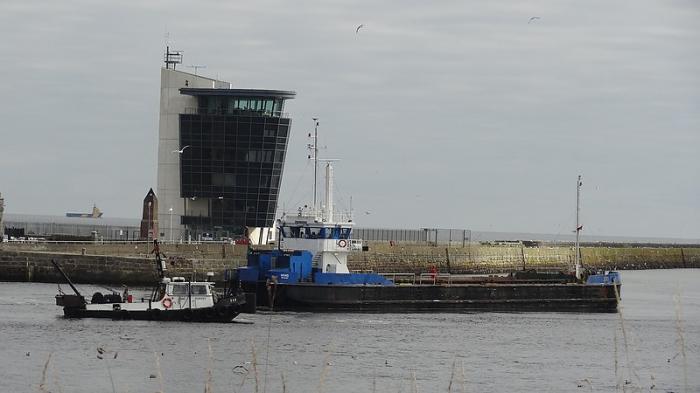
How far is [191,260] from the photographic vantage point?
85.6 metres

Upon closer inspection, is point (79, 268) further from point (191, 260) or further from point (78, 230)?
point (78, 230)

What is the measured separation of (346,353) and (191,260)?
3745cm

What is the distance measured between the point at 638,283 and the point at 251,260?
53007 mm

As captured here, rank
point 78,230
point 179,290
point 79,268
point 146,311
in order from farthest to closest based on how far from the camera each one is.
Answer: point 78,230 < point 79,268 < point 179,290 < point 146,311

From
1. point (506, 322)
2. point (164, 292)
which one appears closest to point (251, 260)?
point (164, 292)

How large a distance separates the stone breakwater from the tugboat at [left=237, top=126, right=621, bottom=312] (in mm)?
15538

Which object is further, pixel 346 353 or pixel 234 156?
pixel 234 156

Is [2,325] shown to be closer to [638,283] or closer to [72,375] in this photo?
[72,375]

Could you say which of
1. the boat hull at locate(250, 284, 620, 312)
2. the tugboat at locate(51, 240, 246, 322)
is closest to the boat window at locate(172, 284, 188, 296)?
the tugboat at locate(51, 240, 246, 322)

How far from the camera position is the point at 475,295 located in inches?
2736

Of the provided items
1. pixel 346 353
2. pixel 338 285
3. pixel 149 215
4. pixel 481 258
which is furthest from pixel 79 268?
pixel 481 258

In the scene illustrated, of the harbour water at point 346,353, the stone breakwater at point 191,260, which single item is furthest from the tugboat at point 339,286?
the stone breakwater at point 191,260

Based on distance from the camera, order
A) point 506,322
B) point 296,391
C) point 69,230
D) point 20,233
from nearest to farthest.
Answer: point 296,391
point 506,322
point 20,233
point 69,230

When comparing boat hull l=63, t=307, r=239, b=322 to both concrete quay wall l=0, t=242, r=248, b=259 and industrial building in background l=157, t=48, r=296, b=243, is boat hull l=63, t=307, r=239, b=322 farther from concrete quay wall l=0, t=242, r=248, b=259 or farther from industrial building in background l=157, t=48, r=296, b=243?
industrial building in background l=157, t=48, r=296, b=243
